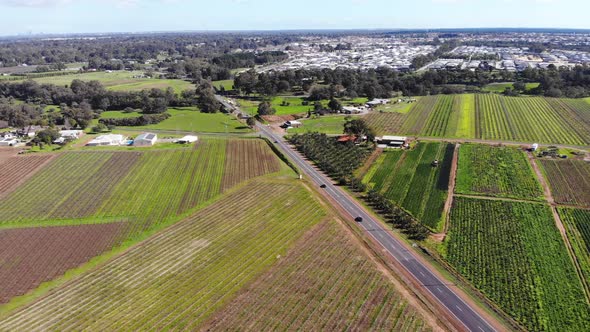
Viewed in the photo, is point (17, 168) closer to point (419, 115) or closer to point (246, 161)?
point (246, 161)

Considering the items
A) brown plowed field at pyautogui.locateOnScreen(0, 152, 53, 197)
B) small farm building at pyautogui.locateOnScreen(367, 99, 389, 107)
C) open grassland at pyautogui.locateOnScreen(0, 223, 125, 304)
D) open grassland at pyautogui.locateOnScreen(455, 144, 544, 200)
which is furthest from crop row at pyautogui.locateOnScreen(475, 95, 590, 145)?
brown plowed field at pyautogui.locateOnScreen(0, 152, 53, 197)

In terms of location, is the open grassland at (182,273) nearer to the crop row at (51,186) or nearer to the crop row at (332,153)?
the crop row at (332,153)

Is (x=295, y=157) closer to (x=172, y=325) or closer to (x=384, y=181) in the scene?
(x=384, y=181)

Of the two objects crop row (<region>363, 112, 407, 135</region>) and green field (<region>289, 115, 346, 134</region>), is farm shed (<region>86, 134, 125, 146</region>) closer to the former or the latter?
green field (<region>289, 115, 346, 134</region>)

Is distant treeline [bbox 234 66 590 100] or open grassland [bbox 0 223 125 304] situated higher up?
distant treeline [bbox 234 66 590 100]

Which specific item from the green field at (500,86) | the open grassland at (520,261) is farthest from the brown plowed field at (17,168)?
the green field at (500,86)

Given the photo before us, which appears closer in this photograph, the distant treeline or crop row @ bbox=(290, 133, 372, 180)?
crop row @ bbox=(290, 133, 372, 180)

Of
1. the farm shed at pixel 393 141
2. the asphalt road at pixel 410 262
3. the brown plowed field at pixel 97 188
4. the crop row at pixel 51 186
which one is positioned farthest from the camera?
the farm shed at pixel 393 141
